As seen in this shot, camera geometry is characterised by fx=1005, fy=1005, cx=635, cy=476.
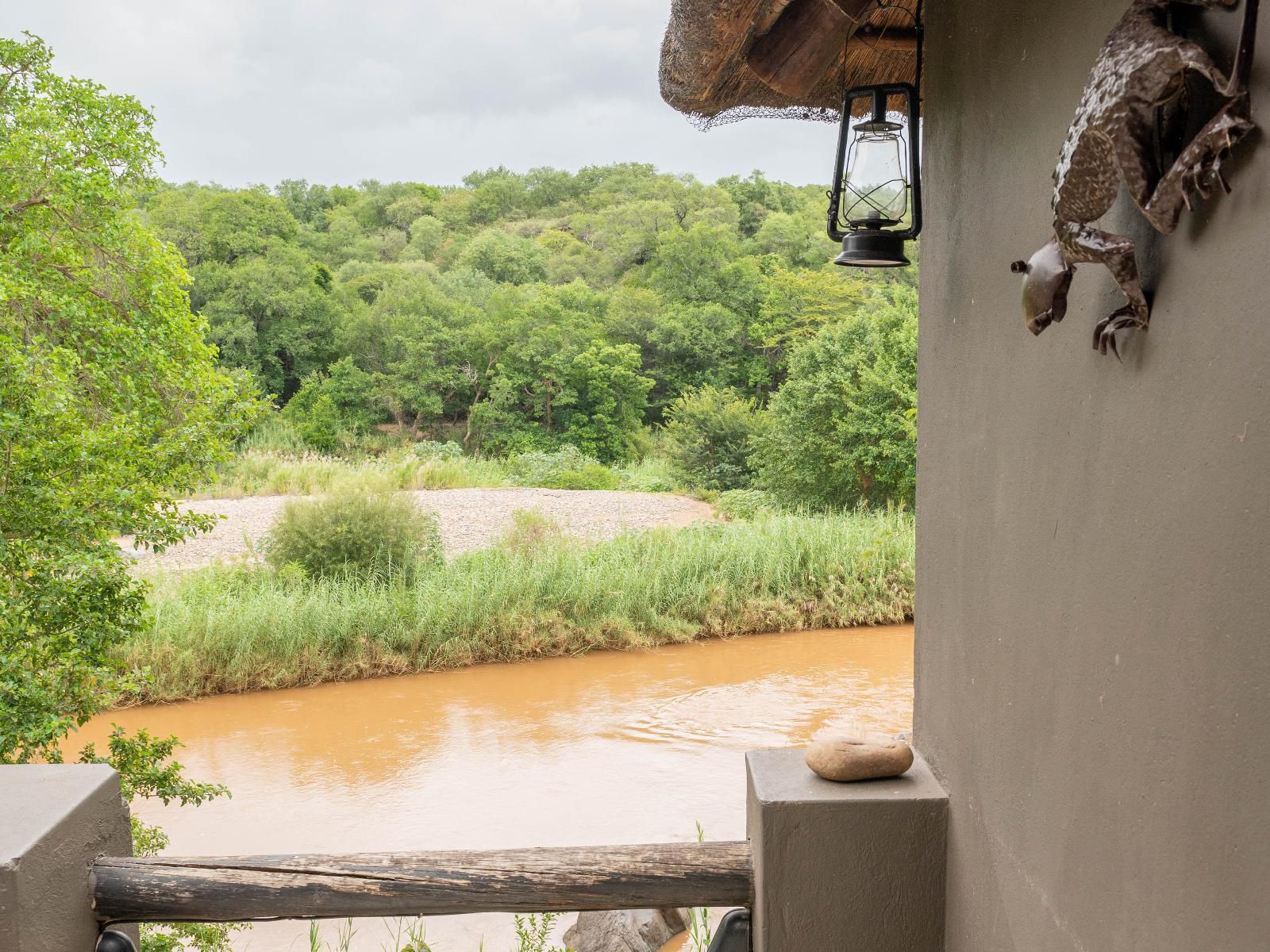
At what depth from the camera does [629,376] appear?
1955 centimetres

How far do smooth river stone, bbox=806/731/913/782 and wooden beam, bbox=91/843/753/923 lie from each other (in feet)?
0.70

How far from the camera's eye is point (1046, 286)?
3.27ft

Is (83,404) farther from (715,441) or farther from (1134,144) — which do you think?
(715,441)

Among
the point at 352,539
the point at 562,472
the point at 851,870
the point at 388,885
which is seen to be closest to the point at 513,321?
the point at 562,472

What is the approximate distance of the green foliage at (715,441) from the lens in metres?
14.3

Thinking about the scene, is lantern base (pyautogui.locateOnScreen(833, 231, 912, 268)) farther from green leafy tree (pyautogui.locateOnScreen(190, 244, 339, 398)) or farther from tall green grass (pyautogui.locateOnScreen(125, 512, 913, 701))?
green leafy tree (pyautogui.locateOnScreen(190, 244, 339, 398))

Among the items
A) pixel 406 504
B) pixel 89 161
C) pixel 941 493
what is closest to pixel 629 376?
pixel 406 504

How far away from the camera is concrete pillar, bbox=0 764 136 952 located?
1.33 m

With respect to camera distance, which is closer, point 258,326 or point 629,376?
point 629,376

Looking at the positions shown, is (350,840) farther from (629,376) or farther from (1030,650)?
(629,376)

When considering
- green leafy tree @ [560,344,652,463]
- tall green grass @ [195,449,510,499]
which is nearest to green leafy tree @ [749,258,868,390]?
green leafy tree @ [560,344,652,463]

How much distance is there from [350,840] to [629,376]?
15533 mm

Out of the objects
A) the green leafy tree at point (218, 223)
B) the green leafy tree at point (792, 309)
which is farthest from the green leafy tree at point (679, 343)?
the green leafy tree at point (218, 223)

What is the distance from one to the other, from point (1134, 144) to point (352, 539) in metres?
8.28
